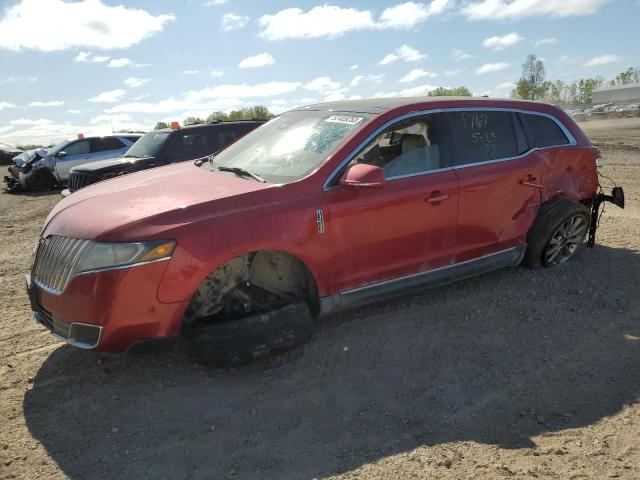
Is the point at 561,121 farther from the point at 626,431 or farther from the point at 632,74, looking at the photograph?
the point at 632,74

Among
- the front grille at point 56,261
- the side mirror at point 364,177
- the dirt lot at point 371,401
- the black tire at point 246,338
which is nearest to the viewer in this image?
the dirt lot at point 371,401

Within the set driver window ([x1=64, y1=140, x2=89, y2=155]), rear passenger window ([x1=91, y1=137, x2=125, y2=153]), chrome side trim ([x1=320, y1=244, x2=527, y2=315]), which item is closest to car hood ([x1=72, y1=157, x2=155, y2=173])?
rear passenger window ([x1=91, y1=137, x2=125, y2=153])

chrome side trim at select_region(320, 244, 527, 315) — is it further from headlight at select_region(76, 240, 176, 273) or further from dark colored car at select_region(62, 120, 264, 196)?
dark colored car at select_region(62, 120, 264, 196)

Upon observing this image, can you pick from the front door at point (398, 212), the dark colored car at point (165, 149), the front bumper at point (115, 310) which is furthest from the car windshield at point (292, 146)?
the dark colored car at point (165, 149)

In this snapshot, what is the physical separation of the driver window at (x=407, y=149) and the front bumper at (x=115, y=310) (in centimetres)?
179

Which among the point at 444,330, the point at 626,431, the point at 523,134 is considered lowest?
the point at 626,431

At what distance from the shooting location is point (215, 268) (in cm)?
319

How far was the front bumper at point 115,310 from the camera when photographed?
9.74 ft

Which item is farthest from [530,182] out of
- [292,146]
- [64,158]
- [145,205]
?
[64,158]

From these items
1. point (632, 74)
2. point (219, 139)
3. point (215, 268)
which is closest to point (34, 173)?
point (219, 139)

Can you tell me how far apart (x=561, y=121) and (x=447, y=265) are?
216cm

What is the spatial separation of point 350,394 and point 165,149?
7.38 meters

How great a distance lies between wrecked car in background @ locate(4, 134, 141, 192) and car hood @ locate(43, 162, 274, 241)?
12.2m

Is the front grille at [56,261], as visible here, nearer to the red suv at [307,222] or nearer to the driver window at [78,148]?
the red suv at [307,222]
